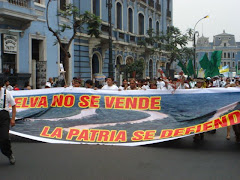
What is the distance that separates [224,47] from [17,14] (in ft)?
290

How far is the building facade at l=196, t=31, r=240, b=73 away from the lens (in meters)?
96.1

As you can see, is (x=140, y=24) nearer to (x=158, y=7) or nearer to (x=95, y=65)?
(x=158, y=7)

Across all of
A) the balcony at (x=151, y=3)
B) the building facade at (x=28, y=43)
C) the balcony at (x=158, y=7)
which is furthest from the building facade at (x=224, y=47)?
the building facade at (x=28, y=43)

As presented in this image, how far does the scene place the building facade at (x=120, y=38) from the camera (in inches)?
906

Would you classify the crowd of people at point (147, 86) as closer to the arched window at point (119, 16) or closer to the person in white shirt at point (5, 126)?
the person in white shirt at point (5, 126)

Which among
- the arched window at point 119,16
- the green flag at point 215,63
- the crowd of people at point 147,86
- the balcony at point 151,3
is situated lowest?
the crowd of people at point 147,86

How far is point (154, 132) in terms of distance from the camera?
25.3ft

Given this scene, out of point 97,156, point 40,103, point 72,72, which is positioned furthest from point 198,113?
point 72,72

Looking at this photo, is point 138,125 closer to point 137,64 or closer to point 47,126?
point 47,126

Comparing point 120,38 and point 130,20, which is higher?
point 130,20

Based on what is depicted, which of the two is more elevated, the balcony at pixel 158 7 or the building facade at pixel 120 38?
the balcony at pixel 158 7

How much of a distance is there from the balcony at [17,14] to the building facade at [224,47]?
82.4 m

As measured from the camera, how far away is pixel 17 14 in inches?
635

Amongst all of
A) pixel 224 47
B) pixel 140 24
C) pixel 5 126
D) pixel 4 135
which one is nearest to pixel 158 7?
pixel 140 24
